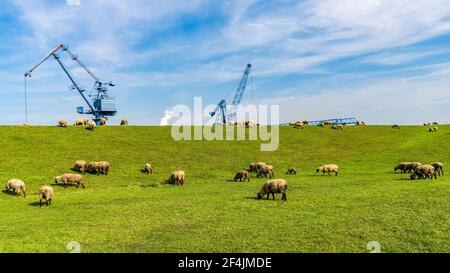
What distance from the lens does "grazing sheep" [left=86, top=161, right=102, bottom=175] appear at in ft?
149

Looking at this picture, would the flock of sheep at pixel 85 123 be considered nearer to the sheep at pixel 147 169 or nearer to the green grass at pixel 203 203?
the green grass at pixel 203 203

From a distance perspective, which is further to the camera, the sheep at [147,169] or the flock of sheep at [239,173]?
the sheep at [147,169]

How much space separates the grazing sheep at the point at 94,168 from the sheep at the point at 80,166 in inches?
18.1

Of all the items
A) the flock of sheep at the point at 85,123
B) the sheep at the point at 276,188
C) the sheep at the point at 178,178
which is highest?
the flock of sheep at the point at 85,123

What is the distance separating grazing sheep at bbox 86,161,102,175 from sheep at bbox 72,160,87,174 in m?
0.46

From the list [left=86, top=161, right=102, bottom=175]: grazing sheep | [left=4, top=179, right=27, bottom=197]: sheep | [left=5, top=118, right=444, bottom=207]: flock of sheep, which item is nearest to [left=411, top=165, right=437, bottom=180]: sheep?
[left=5, top=118, right=444, bottom=207]: flock of sheep

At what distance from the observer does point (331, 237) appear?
1816 centimetres

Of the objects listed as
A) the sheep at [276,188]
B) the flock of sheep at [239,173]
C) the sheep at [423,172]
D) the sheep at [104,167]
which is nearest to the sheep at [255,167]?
the flock of sheep at [239,173]

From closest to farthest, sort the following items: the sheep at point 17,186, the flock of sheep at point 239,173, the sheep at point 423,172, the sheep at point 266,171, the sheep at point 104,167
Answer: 1. the flock of sheep at point 239,173
2. the sheep at point 17,186
3. the sheep at point 423,172
4. the sheep at point 104,167
5. the sheep at point 266,171

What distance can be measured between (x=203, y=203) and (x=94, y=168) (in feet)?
71.8

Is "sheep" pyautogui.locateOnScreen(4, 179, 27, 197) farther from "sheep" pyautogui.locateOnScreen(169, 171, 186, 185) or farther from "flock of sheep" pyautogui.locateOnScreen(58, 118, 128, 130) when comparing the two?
"flock of sheep" pyautogui.locateOnScreen(58, 118, 128, 130)

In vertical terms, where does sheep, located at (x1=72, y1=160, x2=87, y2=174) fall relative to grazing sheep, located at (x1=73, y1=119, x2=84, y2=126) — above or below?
below

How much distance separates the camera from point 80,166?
45969mm

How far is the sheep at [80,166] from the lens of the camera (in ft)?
151
